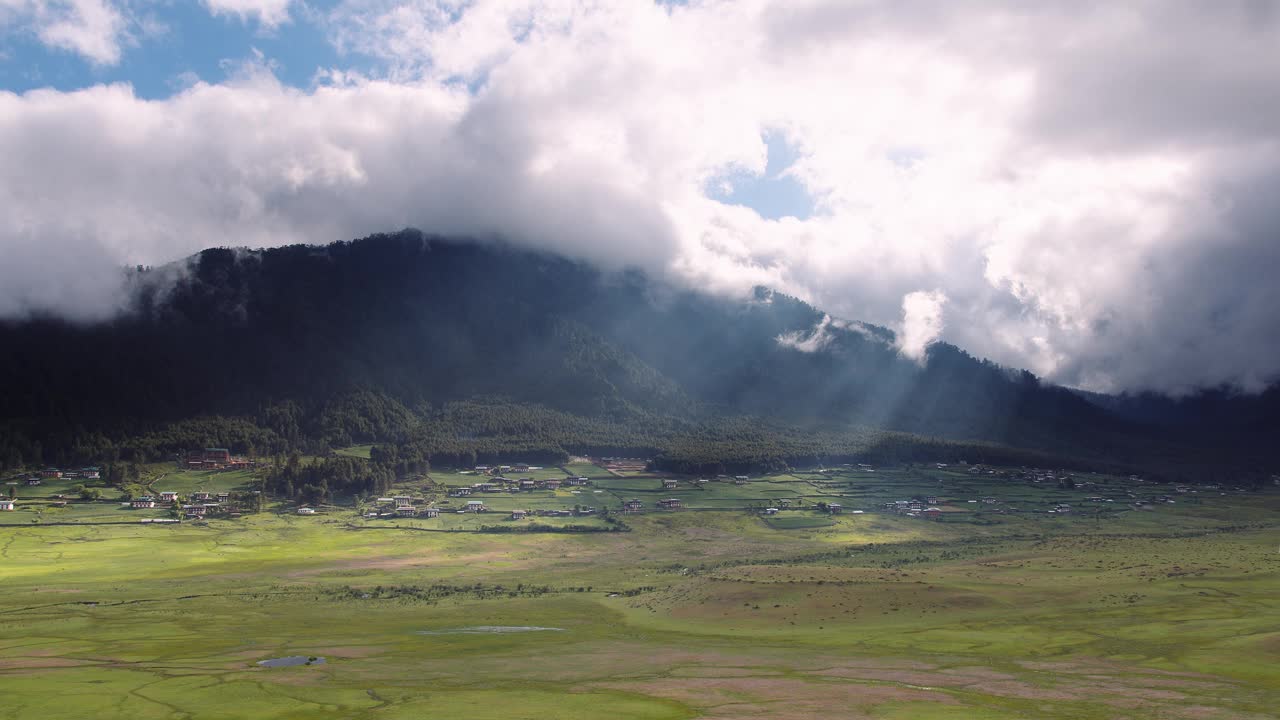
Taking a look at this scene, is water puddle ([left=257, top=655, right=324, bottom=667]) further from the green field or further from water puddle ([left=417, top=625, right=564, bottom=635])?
water puddle ([left=417, top=625, right=564, bottom=635])

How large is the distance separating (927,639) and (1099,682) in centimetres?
2268

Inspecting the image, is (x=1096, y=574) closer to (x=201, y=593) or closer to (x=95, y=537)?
(x=201, y=593)

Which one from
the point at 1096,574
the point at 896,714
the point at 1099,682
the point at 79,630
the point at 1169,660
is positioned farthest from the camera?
the point at 1096,574

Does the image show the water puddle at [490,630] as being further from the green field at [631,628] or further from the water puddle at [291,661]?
the water puddle at [291,661]

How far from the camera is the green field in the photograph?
64250 mm

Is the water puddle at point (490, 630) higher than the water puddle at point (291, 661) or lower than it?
lower

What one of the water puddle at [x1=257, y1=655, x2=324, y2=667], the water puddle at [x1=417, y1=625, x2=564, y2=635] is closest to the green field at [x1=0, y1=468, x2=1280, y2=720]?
the water puddle at [x1=417, y1=625, x2=564, y2=635]

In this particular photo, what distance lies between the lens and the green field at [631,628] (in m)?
64.2

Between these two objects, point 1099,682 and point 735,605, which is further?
point 735,605

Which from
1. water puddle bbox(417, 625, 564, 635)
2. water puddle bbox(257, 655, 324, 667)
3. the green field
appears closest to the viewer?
the green field

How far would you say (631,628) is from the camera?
336ft

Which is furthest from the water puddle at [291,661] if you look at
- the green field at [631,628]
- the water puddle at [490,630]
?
the water puddle at [490,630]

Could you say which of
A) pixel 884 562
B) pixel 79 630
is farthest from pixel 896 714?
pixel 884 562

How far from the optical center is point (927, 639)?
8838cm
